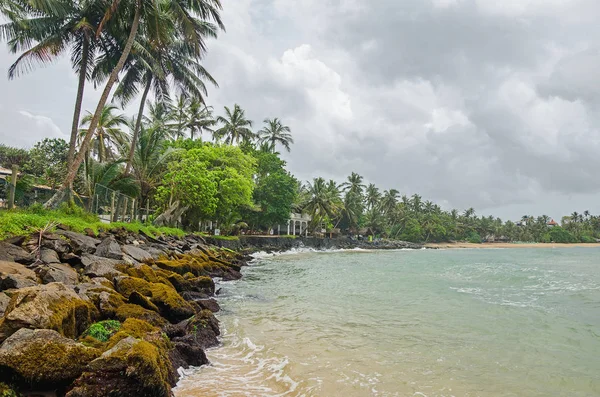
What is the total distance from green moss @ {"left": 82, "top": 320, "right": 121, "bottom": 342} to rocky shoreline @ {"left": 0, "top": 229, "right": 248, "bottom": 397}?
0.01m

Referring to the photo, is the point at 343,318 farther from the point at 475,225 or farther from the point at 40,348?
the point at 475,225

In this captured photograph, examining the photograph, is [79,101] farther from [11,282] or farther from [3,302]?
[3,302]

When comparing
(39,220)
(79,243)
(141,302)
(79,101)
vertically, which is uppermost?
(79,101)

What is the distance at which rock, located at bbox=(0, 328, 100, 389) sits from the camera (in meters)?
2.93

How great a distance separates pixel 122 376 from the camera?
306 centimetres

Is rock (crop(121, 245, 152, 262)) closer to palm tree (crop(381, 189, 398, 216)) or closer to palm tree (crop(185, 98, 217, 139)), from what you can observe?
palm tree (crop(185, 98, 217, 139))

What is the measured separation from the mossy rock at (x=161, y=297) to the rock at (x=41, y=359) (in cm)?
289

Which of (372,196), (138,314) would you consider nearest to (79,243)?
(138,314)

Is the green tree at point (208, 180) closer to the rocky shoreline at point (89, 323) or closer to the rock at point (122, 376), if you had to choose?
the rocky shoreline at point (89, 323)

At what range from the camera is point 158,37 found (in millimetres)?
14516

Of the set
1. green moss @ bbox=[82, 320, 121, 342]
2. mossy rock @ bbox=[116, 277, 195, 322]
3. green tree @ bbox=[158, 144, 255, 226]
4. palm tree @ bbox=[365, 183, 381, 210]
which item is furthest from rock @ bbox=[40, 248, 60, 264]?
palm tree @ bbox=[365, 183, 381, 210]

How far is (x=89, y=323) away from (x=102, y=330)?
23cm

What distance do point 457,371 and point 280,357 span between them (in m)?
2.36

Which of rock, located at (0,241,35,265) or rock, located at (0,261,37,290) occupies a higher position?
rock, located at (0,241,35,265)
